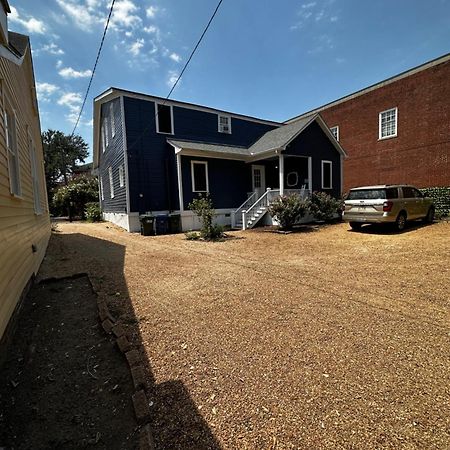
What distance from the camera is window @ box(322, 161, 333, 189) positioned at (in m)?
16.7

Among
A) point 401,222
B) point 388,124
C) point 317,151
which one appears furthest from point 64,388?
Result: point 388,124

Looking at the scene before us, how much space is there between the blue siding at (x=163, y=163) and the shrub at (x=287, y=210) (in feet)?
14.7

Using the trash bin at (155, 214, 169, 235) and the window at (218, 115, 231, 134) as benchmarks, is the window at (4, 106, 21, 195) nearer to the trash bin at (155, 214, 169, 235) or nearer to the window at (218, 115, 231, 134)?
the trash bin at (155, 214, 169, 235)

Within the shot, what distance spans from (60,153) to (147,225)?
4887cm

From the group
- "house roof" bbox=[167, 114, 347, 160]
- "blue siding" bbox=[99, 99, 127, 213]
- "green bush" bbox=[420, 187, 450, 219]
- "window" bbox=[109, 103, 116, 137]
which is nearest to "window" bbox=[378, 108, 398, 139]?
"house roof" bbox=[167, 114, 347, 160]

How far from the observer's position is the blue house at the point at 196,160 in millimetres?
13898

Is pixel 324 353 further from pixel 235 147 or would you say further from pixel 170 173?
pixel 235 147

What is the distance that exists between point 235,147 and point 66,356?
15.9m

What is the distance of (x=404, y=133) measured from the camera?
57.9ft

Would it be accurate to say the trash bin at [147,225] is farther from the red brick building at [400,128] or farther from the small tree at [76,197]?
the red brick building at [400,128]

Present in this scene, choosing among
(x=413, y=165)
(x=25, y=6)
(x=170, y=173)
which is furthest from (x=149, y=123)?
(x=413, y=165)

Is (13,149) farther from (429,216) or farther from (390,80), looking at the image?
(390,80)

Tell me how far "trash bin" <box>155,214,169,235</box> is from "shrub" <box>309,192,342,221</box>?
758cm

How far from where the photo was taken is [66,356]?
2928 millimetres
